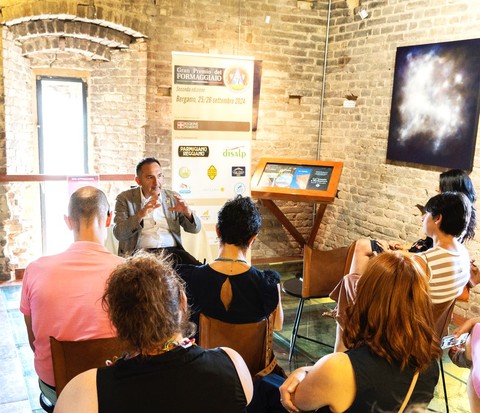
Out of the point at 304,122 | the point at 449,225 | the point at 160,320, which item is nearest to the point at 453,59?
the point at 304,122

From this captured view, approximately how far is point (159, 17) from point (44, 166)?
237cm

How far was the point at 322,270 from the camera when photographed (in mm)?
3328

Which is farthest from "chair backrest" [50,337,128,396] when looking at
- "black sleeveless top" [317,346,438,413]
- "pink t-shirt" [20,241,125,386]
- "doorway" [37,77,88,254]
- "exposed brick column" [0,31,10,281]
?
"doorway" [37,77,88,254]

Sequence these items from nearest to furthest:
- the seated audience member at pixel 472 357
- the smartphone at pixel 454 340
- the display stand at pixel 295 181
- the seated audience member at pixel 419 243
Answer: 1. the seated audience member at pixel 472 357
2. the smartphone at pixel 454 340
3. the seated audience member at pixel 419 243
4. the display stand at pixel 295 181

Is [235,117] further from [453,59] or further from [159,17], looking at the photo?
[453,59]

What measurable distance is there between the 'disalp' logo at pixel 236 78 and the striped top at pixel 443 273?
3043 mm

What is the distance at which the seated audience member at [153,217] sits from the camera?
3.51m

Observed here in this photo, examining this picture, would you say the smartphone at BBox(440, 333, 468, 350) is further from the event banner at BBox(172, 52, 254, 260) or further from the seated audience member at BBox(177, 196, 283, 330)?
the event banner at BBox(172, 52, 254, 260)

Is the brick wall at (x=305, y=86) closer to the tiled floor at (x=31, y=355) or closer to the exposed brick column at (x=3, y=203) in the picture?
the exposed brick column at (x=3, y=203)

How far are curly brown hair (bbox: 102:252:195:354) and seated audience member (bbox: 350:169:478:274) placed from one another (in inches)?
61.3

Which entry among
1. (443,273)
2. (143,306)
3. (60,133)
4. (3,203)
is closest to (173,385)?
(143,306)

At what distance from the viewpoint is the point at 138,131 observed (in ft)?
17.3

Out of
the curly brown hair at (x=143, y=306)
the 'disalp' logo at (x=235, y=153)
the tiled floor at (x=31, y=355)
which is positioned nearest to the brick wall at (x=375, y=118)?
the tiled floor at (x=31, y=355)

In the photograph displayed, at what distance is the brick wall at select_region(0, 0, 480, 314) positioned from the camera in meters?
4.87
